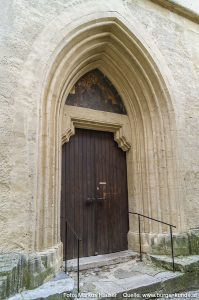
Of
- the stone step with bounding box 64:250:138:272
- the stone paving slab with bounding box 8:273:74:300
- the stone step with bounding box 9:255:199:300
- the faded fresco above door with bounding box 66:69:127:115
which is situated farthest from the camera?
the faded fresco above door with bounding box 66:69:127:115

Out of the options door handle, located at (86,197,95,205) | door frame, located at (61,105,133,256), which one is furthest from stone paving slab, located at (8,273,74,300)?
door frame, located at (61,105,133,256)

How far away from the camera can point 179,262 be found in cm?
337

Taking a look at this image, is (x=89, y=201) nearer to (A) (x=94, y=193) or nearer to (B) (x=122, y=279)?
(A) (x=94, y=193)

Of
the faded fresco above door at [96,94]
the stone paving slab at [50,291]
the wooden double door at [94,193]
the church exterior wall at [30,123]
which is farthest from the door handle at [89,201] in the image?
the faded fresco above door at [96,94]

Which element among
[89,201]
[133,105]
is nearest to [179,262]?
[89,201]

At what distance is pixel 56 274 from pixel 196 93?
4016 mm

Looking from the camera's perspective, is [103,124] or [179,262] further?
[103,124]

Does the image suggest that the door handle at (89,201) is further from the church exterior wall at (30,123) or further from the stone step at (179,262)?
the stone step at (179,262)

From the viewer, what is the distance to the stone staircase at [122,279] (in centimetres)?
253

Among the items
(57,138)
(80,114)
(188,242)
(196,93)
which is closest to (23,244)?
(57,138)

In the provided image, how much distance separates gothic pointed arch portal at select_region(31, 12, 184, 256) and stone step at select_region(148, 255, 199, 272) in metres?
0.38

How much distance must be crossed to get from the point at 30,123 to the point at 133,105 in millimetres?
2315

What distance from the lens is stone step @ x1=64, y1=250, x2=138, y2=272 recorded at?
133 inches

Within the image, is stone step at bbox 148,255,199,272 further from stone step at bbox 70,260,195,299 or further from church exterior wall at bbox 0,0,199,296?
church exterior wall at bbox 0,0,199,296
